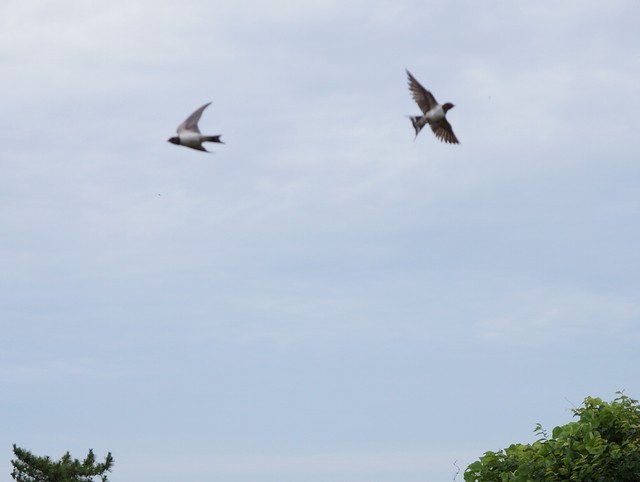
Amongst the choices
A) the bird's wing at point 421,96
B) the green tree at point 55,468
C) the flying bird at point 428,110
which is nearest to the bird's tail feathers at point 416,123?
the flying bird at point 428,110

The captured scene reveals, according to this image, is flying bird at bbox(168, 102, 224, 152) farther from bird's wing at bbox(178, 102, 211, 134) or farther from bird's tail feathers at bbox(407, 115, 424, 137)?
bird's tail feathers at bbox(407, 115, 424, 137)

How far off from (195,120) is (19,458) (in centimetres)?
2555

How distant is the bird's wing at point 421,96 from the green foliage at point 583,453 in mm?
5890

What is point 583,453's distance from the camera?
16094mm

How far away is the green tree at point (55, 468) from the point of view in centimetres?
3544

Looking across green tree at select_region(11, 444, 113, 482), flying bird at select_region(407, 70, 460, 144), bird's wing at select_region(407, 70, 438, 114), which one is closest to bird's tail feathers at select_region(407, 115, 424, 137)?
flying bird at select_region(407, 70, 460, 144)

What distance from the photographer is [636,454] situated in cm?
1555

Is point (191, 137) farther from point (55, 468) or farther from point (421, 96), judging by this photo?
point (55, 468)

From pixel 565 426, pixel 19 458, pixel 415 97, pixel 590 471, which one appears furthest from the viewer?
pixel 19 458

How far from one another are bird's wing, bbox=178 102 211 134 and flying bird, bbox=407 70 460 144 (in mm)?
2925

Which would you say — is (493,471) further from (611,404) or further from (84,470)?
(84,470)

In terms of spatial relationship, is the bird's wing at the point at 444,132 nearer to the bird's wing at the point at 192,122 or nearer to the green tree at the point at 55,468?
the bird's wing at the point at 192,122

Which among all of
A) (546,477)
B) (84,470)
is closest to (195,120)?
(546,477)

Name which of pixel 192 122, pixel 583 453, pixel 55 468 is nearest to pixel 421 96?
pixel 192 122
